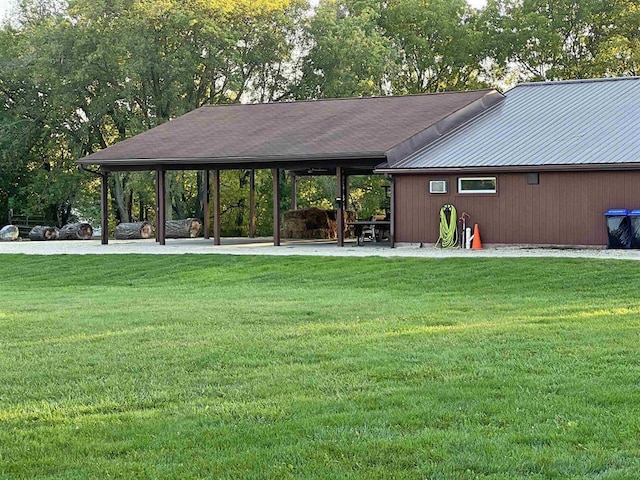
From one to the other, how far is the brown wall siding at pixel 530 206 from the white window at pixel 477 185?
12cm

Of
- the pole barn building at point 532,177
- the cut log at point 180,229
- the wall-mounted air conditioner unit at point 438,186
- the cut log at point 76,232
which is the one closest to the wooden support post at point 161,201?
the cut log at point 180,229

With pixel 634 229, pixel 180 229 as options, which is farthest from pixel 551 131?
pixel 180 229

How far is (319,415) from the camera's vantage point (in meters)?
5.17

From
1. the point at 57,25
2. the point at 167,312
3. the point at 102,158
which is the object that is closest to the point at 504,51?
A: the point at 57,25

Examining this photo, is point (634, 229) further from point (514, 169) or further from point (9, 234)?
point (9, 234)

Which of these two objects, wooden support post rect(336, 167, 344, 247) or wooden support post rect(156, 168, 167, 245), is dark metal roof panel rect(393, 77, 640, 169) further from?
wooden support post rect(156, 168, 167, 245)

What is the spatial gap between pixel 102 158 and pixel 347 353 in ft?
59.8

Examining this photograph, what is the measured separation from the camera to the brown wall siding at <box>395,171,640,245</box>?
1933 cm

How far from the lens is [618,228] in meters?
18.9

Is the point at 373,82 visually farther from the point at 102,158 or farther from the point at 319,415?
the point at 319,415

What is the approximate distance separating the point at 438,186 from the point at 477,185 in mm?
915

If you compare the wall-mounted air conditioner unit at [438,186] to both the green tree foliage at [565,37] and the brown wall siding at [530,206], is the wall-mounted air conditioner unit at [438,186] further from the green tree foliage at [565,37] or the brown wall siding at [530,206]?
the green tree foliage at [565,37]

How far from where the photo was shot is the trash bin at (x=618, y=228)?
18.8 meters

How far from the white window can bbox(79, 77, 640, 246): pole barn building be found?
2cm
